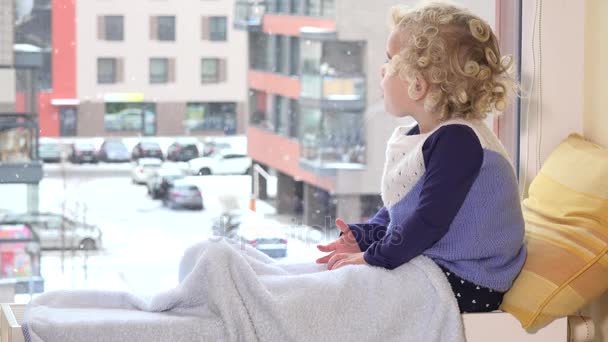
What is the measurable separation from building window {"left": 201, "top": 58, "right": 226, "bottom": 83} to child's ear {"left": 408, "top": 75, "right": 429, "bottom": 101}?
78 cm

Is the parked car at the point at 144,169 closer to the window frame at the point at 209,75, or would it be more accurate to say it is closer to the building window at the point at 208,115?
the building window at the point at 208,115

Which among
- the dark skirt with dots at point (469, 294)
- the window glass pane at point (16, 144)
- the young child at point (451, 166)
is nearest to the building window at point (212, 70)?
the window glass pane at point (16, 144)

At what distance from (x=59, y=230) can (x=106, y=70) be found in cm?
42

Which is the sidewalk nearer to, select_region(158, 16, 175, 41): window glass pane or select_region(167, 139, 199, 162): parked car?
select_region(167, 139, 199, 162): parked car

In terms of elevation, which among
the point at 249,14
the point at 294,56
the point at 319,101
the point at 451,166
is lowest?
the point at 451,166

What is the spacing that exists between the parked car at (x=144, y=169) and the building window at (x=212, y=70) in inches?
9.7

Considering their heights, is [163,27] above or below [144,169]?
above

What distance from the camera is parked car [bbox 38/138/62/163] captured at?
2.54 metres

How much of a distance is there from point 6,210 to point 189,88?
549 millimetres

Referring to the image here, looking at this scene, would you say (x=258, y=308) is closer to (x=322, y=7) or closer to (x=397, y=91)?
(x=397, y=91)

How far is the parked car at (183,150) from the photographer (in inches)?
104

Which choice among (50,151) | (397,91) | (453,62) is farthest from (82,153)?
(453,62)

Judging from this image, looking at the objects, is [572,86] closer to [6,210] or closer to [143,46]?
[143,46]

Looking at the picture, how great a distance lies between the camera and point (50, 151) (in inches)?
100
